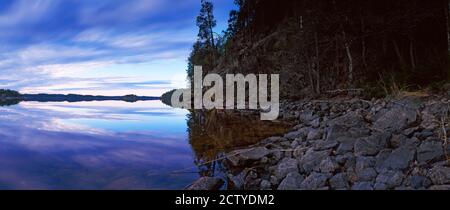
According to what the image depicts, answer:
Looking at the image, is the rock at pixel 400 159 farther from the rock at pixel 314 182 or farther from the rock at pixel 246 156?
the rock at pixel 246 156

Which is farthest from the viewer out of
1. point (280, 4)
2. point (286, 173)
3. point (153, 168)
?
point (280, 4)

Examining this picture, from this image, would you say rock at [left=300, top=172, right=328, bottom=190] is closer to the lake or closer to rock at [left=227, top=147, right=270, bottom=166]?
rock at [left=227, top=147, right=270, bottom=166]

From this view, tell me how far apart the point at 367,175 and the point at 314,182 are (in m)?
0.79

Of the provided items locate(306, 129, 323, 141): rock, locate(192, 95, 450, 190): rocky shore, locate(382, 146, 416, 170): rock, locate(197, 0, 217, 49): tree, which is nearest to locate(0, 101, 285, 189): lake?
locate(192, 95, 450, 190): rocky shore

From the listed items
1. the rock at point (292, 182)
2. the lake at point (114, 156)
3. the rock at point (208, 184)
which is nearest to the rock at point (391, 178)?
the rock at point (292, 182)

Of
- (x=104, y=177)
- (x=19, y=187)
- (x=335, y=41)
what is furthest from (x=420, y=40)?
(x=19, y=187)

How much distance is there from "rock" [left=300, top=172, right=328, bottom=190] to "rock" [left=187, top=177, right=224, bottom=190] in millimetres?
1604

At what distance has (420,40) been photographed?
801 inches

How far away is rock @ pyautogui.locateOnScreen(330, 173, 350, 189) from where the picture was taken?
550 centimetres

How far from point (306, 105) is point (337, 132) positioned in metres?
11.1

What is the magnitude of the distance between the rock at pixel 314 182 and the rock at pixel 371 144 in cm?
109
